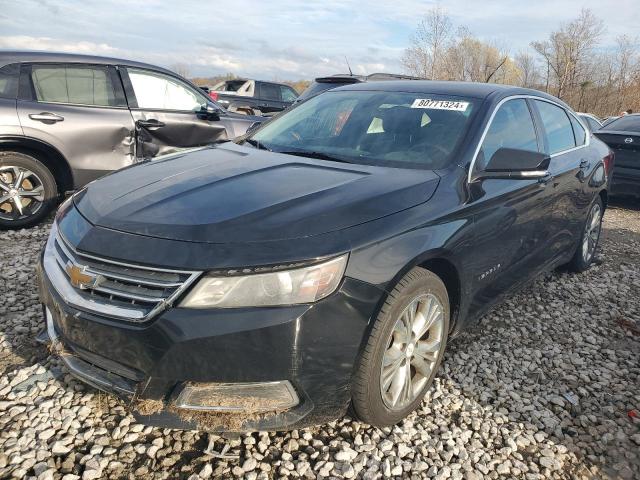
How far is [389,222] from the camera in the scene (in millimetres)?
2197

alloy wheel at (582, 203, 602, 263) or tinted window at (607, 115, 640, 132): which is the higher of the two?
tinted window at (607, 115, 640, 132)

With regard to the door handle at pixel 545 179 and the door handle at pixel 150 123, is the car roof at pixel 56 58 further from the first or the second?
the door handle at pixel 545 179

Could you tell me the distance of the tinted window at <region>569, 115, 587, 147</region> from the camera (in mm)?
4316

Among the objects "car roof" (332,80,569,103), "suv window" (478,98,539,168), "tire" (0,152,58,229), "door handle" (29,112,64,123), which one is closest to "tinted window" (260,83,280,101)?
"door handle" (29,112,64,123)

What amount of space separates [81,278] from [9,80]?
3.78m

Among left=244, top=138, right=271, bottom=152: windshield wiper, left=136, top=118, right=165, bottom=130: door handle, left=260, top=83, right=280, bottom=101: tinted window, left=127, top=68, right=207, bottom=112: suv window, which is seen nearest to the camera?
left=244, top=138, right=271, bottom=152: windshield wiper

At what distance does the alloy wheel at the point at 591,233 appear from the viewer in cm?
465

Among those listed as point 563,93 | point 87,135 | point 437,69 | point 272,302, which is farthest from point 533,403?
point 563,93

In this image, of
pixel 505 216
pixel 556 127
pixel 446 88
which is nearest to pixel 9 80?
pixel 446 88

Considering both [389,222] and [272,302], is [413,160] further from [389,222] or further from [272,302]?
[272,302]

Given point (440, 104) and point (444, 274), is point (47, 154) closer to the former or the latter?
point (440, 104)

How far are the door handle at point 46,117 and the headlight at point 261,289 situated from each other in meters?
3.95

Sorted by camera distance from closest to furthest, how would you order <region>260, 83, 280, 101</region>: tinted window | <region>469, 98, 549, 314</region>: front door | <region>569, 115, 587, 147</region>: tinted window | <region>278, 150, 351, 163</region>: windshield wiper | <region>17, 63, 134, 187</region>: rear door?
<region>469, 98, 549, 314</region>: front door
<region>278, 150, 351, 163</region>: windshield wiper
<region>569, 115, 587, 147</region>: tinted window
<region>17, 63, 134, 187</region>: rear door
<region>260, 83, 280, 101</region>: tinted window

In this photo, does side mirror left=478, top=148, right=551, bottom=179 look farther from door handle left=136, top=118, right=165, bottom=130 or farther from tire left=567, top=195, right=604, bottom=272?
door handle left=136, top=118, right=165, bottom=130
